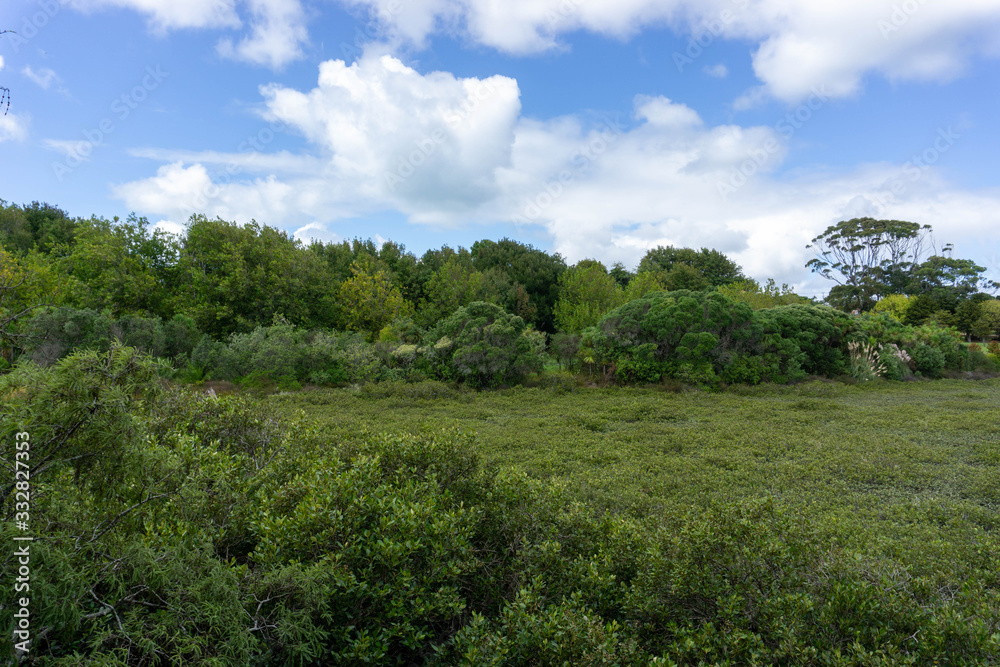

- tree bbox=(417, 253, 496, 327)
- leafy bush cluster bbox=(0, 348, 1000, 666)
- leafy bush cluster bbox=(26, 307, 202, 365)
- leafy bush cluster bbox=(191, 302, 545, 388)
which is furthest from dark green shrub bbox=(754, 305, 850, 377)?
leafy bush cluster bbox=(26, 307, 202, 365)

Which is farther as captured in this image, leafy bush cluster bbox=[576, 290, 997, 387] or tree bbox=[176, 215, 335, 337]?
tree bbox=[176, 215, 335, 337]

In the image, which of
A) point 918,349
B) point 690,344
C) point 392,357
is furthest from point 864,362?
point 392,357

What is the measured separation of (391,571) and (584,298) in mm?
25159

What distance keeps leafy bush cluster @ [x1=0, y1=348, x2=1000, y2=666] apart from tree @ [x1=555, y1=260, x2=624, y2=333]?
21178mm

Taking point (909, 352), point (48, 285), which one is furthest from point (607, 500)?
point (48, 285)

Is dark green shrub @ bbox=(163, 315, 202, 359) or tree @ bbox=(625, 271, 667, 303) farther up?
tree @ bbox=(625, 271, 667, 303)

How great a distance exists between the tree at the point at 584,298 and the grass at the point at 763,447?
1072 cm

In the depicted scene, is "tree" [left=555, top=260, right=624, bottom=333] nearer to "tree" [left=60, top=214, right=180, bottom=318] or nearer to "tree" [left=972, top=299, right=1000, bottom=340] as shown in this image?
"tree" [left=60, top=214, right=180, bottom=318]

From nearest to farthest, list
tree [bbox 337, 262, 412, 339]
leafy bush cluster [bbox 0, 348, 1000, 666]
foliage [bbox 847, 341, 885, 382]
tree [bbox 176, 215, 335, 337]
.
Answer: leafy bush cluster [bbox 0, 348, 1000, 666]
foliage [bbox 847, 341, 885, 382]
tree [bbox 176, 215, 335, 337]
tree [bbox 337, 262, 412, 339]

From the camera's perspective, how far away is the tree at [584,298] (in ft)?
80.7

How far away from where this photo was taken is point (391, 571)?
2553 mm

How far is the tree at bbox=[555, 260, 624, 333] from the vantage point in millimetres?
24594

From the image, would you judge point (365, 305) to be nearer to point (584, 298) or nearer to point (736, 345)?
point (584, 298)

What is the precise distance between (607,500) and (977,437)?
7.93m
